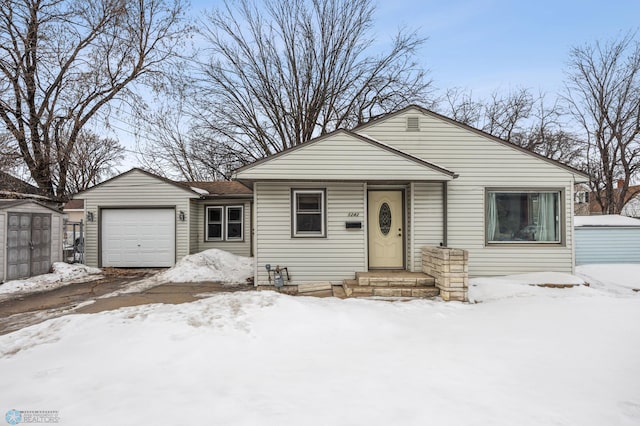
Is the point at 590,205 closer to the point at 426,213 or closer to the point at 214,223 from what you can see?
the point at 426,213

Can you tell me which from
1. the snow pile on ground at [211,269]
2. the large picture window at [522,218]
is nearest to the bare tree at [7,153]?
the snow pile on ground at [211,269]

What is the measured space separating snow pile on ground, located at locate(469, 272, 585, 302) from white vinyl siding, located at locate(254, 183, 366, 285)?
8.72ft

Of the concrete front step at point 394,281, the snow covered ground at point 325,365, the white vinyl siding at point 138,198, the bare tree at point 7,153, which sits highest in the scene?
the bare tree at point 7,153

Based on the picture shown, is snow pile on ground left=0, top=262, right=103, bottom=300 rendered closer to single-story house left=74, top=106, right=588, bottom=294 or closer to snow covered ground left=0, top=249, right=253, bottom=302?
snow covered ground left=0, top=249, right=253, bottom=302

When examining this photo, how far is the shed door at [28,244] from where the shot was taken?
8523mm

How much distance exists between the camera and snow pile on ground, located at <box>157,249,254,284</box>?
9.35 metres

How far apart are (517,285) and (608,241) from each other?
657cm

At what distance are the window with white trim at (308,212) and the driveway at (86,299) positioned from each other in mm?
2031

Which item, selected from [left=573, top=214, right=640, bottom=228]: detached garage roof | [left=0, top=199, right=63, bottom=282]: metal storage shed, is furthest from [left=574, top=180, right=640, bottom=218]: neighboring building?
[left=0, top=199, right=63, bottom=282]: metal storage shed

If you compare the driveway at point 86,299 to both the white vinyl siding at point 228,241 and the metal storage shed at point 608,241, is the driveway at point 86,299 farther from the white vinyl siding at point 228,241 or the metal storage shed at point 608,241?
the metal storage shed at point 608,241

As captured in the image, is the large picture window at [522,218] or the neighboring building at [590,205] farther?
the neighboring building at [590,205]

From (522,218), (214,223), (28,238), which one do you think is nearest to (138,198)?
(214,223)

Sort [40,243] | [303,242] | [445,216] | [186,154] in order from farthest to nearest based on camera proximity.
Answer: [186,154]
[40,243]
[445,216]
[303,242]

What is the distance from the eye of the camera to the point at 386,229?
823cm
